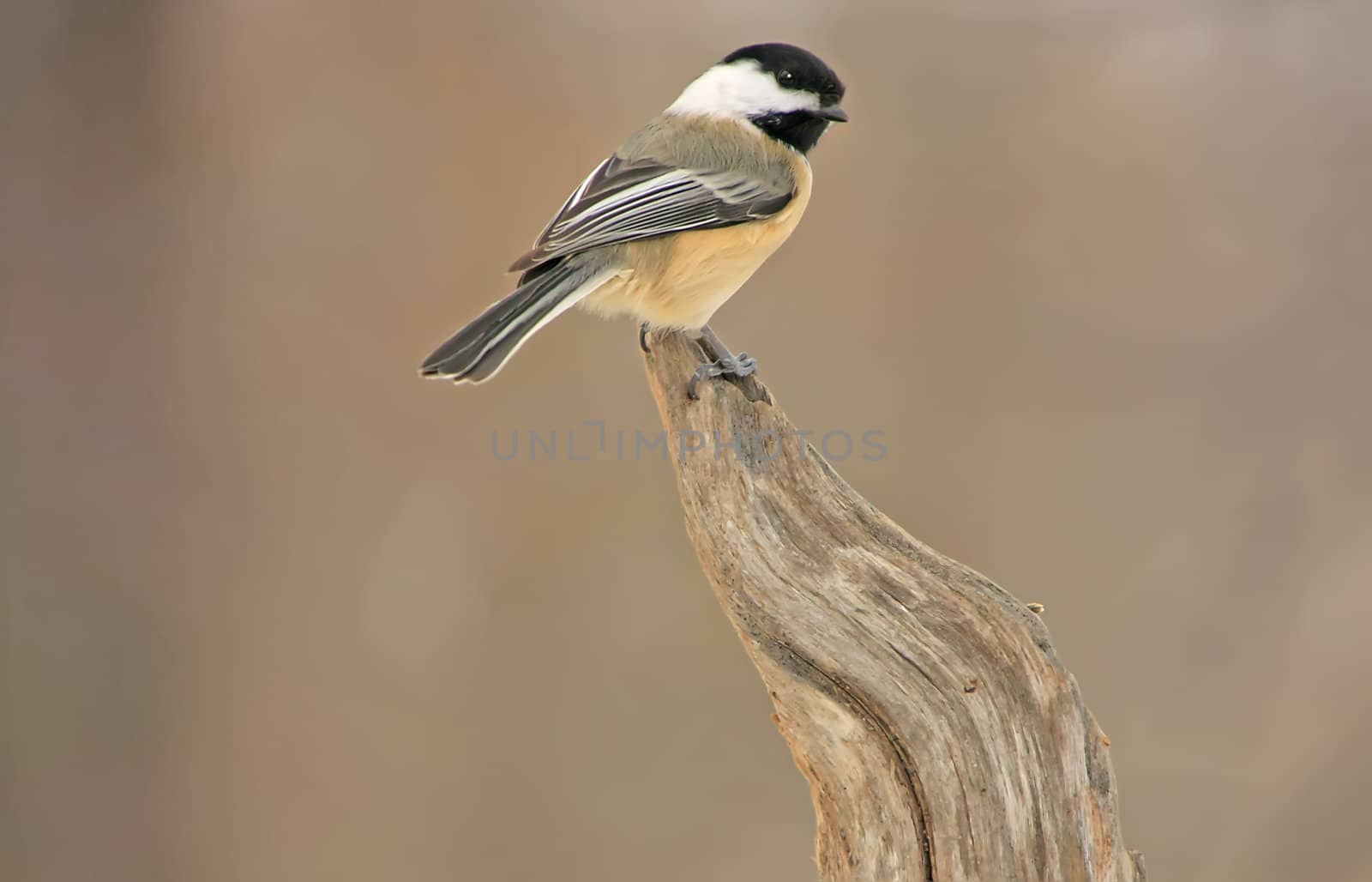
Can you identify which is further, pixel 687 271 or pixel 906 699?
pixel 687 271

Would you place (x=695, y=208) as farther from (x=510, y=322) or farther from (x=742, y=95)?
(x=510, y=322)

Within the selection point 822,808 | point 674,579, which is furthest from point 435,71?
point 822,808

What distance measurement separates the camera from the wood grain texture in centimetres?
212

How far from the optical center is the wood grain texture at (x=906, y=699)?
6.97 feet

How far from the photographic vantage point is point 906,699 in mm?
2168

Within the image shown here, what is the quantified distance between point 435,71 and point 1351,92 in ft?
9.99

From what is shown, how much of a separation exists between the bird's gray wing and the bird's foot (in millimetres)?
304

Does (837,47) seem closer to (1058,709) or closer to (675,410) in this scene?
(675,410)

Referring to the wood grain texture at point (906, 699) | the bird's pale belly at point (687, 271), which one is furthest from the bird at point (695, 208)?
the wood grain texture at point (906, 699)

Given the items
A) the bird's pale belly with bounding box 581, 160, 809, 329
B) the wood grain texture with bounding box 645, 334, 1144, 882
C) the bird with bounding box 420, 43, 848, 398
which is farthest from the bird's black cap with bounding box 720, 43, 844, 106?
the wood grain texture with bounding box 645, 334, 1144, 882

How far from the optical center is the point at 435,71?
3768mm

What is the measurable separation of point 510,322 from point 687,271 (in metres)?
0.47

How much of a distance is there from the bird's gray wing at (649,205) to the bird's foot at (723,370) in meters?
0.30

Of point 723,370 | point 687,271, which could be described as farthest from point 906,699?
point 687,271
